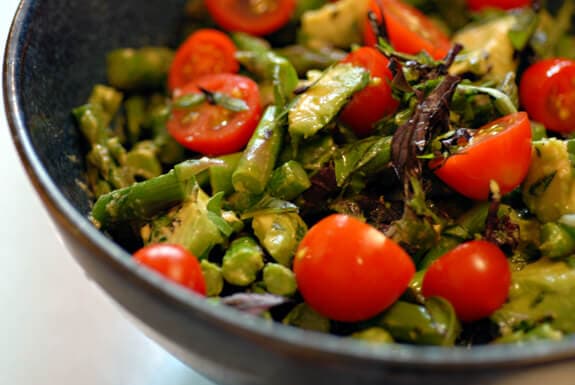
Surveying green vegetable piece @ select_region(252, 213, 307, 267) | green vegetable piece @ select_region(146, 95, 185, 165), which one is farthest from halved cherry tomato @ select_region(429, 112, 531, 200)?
green vegetable piece @ select_region(146, 95, 185, 165)

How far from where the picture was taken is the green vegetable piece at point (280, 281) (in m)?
1.34

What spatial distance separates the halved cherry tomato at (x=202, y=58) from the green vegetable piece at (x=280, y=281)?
0.81 m

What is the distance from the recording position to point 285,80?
171 cm

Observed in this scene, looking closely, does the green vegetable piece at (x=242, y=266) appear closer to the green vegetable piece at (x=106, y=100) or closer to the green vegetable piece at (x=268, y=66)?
the green vegetable piece at (x=268, y=66)

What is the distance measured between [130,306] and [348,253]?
39 centimetres

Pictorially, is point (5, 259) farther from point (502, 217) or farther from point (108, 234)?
point (502, 217)

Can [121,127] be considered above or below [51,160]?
below

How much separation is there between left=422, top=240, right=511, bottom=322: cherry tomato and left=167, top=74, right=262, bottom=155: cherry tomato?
0.58m

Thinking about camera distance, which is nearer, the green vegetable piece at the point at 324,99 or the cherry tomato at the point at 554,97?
the green vegetable piece at the point at 324,99

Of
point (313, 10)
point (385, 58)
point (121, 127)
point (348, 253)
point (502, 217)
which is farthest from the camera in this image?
point (313, 10)

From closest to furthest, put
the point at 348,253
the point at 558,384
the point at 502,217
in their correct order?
1. the point at 558,384
2. the point at 348,253
3. the point at 502,217

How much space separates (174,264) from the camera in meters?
1.24

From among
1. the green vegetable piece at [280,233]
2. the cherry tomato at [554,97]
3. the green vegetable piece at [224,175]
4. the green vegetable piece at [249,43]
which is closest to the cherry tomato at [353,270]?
the green vegetable piece at [280,233]

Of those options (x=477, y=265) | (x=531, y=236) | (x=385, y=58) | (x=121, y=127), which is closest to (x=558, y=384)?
(x=477, y=265)
